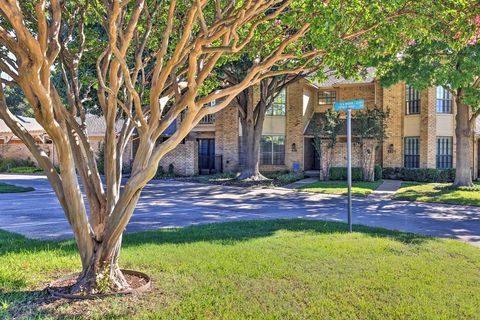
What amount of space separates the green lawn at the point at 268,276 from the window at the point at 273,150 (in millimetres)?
19460

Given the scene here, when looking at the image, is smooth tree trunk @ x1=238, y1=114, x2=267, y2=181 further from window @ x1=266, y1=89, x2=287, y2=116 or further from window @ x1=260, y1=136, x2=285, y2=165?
window @ x1=266, y1=89, x2=287, y2=116

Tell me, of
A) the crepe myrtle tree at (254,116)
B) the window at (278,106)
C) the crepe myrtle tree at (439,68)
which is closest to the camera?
the crepe myrtle tree at (439,68)

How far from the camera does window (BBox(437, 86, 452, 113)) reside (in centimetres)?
2542

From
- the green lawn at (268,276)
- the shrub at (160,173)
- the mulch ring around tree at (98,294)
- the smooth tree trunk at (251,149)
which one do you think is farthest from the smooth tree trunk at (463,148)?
the mulch ring around tree at (98,294)

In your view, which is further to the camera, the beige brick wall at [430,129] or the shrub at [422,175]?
the beige brick wall at [430,129]

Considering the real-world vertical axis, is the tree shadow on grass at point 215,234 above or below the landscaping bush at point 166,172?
below

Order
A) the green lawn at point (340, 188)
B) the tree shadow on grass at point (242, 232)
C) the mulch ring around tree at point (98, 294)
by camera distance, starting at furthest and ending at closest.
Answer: the green lawn at point (340, 188), the tree shadow on grass at point (242, 232), the mulch ring around tree at point (98, 294)

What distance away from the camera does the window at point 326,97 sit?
2972cm

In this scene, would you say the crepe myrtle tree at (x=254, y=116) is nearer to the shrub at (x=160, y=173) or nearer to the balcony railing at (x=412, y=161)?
the shrub at (x=160, y=173)

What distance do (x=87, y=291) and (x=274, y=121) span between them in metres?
24.0

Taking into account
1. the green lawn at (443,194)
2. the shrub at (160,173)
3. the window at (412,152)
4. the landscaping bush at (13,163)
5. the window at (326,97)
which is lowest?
the green lawn at (443,194)

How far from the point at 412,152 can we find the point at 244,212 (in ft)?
52.4

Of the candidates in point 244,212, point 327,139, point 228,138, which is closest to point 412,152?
point 327,139

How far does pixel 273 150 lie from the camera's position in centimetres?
2884
